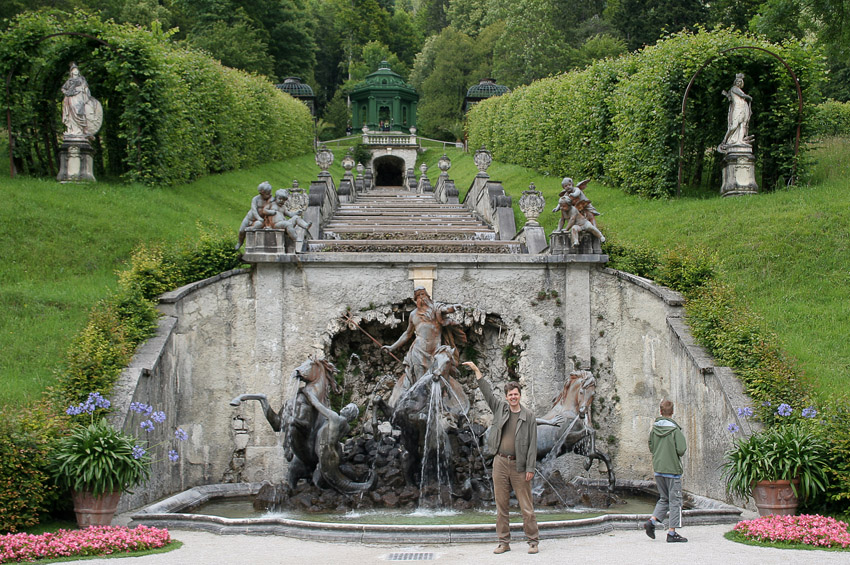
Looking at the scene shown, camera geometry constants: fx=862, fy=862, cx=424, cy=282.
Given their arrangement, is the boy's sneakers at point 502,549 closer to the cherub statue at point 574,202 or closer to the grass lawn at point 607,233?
the grass lawn at point 607,233

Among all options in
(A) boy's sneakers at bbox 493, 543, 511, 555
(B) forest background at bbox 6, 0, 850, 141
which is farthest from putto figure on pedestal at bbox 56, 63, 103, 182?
(A) boy's sneakers at bbox 493, 543, 511, 555

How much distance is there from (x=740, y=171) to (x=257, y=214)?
11754 millimetres

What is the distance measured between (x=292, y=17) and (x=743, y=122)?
39157 millimetres

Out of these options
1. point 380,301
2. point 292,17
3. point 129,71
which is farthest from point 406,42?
point 380,301

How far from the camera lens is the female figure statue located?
65.2ft

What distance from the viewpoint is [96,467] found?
9.45 m

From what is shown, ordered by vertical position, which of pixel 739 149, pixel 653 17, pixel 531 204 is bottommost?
pixel 531 204

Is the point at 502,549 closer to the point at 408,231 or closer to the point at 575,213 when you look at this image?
the point at 575,213

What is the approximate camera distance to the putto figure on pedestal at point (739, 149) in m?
19.9

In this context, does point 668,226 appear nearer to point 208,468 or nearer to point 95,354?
point 208,468

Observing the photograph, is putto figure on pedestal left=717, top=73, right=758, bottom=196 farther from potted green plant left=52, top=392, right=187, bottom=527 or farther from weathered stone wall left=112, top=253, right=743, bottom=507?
potted green plant left=52, top=392, right=187, bottom=527

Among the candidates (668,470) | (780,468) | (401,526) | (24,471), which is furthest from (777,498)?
(24,471)

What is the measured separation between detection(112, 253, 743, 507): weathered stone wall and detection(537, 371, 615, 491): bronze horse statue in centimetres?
138

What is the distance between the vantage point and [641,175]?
21984mm
